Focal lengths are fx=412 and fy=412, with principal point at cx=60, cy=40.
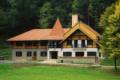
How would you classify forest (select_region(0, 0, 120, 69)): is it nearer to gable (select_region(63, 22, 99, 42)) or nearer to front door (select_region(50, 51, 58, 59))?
front door (select_region(50, 51, 58, 59))

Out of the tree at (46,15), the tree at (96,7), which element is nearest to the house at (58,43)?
the tree at (46,15)

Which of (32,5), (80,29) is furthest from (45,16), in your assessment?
(80,29)

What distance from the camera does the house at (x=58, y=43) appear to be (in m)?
78.2

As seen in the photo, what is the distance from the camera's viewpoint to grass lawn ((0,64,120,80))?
51625mm

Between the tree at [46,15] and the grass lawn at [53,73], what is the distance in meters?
38.4

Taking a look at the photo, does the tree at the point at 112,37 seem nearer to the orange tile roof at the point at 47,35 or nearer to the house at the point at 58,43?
the house at the point at 58,43

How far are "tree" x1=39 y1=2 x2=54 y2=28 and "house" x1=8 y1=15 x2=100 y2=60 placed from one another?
1404 cm

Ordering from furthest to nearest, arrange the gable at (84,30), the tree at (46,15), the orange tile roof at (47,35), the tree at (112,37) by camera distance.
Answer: the tree at (46,15)
the orange tile roof at (47,35)
the gable at (84,30)
the tree at (112,37)

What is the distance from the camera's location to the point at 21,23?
109 m

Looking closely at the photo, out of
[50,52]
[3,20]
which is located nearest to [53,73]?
[50,52]

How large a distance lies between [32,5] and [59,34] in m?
28.7

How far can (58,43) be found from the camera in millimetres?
81750

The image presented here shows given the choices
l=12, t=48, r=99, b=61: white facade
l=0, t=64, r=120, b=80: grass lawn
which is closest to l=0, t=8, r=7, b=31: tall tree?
l=12, t=48, r=99, b=61: white facade

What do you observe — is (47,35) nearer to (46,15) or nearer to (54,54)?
(54,54)
